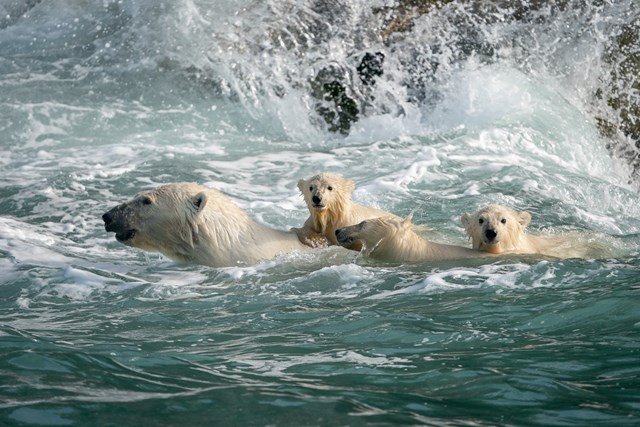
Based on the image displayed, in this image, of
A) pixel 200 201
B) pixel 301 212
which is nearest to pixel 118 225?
pixel 200 201

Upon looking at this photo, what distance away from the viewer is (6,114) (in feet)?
47.0

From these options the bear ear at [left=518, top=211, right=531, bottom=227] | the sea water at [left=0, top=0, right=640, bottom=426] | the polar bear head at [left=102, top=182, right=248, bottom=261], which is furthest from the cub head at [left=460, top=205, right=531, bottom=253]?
the polar bear head at [left=102, top=182, right=248, bottom=261]

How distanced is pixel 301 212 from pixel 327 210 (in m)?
1.89

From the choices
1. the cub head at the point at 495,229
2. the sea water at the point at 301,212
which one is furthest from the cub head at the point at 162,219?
the cub head at the point at 495,229

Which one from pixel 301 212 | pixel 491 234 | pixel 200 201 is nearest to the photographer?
pixel 200 201

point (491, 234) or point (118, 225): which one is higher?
point (118, 225)

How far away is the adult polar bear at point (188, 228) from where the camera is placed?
8.15m

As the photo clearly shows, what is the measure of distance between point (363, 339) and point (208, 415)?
1.61m

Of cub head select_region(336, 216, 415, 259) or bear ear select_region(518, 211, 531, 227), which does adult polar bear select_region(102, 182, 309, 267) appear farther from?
bear ear select_region(518, 211, 531, 227)

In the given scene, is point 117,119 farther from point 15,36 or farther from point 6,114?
point 15,36

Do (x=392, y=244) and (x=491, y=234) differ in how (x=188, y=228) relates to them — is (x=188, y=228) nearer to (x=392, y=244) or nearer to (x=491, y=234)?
(x=392, y=244)

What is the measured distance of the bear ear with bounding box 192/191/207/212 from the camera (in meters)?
8.08

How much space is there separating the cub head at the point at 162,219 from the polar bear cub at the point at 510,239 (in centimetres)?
223

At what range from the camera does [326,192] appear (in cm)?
856
